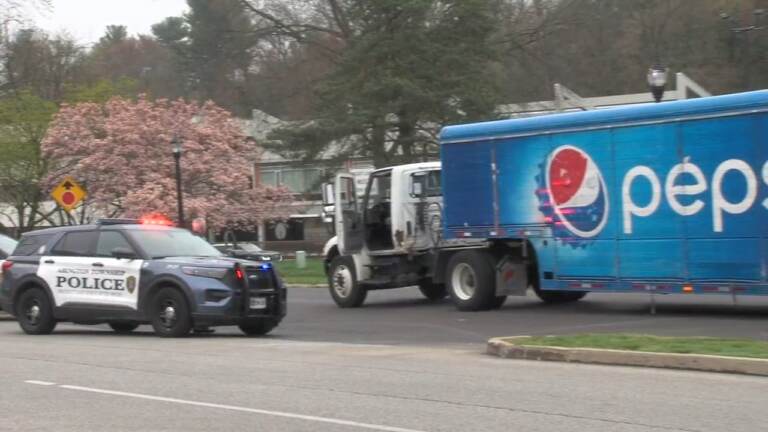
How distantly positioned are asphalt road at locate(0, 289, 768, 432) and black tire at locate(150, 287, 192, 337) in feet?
1.21

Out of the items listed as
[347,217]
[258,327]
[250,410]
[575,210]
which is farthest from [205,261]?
[250,410]

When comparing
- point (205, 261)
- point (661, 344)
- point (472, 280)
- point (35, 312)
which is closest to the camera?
point (661, 344)

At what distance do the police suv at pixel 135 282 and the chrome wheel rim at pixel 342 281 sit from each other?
4.83 metres

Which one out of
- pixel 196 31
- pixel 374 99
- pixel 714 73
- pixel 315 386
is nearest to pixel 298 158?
pixel 374 99

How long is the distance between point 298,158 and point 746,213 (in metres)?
28.2

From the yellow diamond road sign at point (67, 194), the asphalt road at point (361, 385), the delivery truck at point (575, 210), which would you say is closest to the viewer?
the asphalt road at point (361, 385)

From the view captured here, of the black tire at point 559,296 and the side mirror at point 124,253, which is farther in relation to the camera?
the black tire at point 559,296

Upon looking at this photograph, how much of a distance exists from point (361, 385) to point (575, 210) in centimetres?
792

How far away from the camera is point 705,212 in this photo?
606 inches

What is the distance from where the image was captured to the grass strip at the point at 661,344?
11180 mm

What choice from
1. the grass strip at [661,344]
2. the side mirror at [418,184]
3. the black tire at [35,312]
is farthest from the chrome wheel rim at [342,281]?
the grass strip at [661,344]

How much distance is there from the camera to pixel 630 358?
37.5 ft

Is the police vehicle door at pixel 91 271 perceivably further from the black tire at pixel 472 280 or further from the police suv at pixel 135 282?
the black tire at pixel 472 280

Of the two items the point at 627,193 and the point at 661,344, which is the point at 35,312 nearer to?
the point at 627,193
